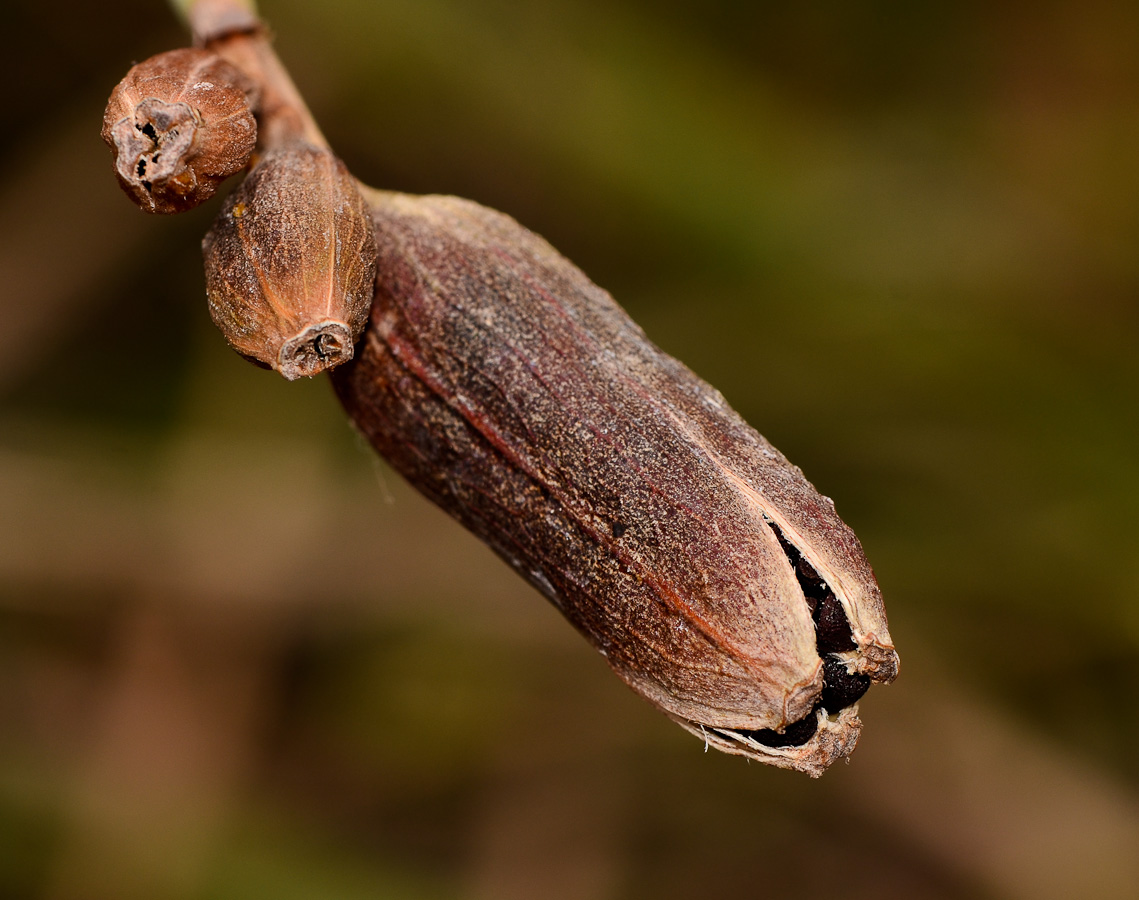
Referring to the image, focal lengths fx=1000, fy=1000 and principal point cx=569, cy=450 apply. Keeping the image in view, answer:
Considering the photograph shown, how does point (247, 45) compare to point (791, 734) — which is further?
point (247, 45)

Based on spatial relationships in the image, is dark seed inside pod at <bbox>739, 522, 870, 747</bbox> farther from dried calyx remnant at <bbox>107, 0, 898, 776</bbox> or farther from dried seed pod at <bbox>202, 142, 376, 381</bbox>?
dried seed pod at <bbox>202, 142, 376, 381</bbox>

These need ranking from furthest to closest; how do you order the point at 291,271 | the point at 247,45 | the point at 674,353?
the point at 674,353, the point at 247,45, the point at 291,271

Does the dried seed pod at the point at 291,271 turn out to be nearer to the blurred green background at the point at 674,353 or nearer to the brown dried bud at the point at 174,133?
the brown dried bud at the point at 174,133

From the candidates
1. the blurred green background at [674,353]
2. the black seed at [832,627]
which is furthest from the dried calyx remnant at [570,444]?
the blurred green background at [674,353]

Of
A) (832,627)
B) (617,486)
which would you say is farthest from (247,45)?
(832,627)

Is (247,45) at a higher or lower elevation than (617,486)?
higher

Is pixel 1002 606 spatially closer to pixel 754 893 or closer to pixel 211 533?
pixel 754 893

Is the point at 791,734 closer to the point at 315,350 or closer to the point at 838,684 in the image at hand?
the point at 838,684
